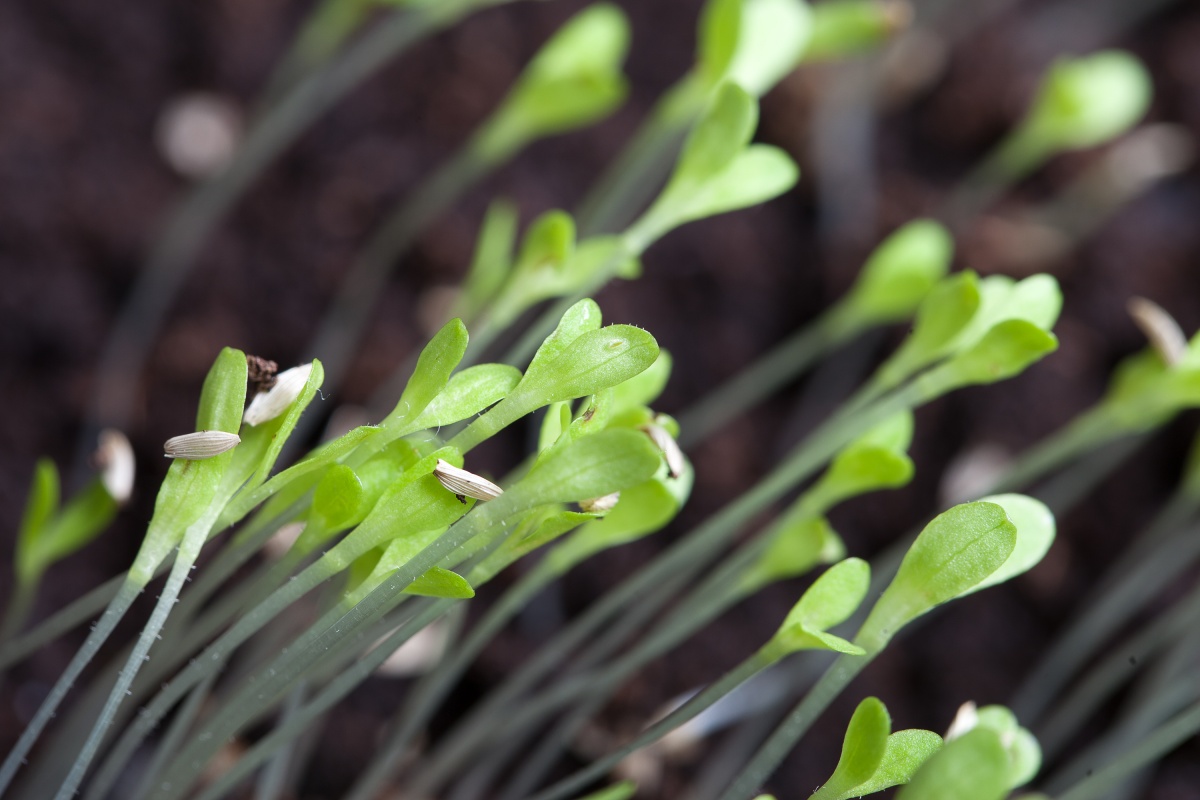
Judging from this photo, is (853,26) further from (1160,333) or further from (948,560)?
(948,560)

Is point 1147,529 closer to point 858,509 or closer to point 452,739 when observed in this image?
point 858,509

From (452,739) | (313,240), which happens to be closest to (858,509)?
(452,739)

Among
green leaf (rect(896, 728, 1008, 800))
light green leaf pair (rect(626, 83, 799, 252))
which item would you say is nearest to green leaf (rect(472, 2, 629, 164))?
light green leaf pair (rect(626, 83, 799, 252))

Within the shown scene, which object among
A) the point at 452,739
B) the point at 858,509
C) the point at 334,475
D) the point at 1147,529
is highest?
the point at 334,475

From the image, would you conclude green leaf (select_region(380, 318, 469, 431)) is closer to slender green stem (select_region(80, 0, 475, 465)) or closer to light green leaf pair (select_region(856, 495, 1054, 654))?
light green leaf pair (select_region(856, 495, 1054, 654))

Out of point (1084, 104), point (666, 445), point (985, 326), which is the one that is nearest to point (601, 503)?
point (666, 445)

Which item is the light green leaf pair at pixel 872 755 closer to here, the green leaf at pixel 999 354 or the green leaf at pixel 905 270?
the green leaf at pixel 999 354

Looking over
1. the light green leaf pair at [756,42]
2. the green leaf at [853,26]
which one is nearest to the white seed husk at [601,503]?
the light green leaf pair at [756,42]
